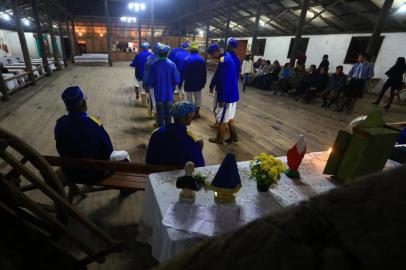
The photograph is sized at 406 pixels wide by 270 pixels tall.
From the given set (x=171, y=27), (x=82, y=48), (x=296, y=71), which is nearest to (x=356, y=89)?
(x=296, y=71)

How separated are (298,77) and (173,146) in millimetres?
7539

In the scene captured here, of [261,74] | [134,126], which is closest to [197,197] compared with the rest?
[134,126]

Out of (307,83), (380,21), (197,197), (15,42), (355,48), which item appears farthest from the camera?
(15,42)

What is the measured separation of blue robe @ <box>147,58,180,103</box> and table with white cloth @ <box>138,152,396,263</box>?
7.96ft

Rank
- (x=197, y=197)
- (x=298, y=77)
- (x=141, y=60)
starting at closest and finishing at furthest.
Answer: (x=197, y=197), (x=141, y=60), (x=298, y=77)

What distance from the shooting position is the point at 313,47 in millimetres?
13297

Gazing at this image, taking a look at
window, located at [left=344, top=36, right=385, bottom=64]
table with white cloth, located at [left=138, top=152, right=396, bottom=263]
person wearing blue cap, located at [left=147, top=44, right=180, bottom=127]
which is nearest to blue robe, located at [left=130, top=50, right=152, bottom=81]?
person wearing blue cap, located at [left=147, top=44, right=180, bottom=127]

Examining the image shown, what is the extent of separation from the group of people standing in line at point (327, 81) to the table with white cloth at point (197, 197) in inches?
230

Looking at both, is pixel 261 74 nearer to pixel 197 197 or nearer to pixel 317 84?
pixel 317 84

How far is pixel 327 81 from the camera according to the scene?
24.8ft

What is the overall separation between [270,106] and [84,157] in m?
5.91

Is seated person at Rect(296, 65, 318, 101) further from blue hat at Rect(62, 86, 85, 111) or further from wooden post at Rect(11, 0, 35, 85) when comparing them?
wooden post at Rect(11, 0, 35, 85)

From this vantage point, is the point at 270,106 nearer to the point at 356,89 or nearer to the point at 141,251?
the point at 356,89

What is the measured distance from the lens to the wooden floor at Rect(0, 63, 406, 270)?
2297 millimetres
